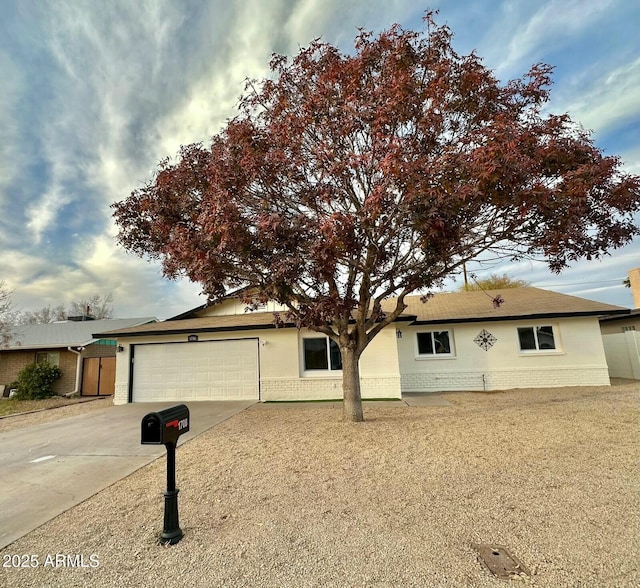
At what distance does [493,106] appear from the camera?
6.60 metres

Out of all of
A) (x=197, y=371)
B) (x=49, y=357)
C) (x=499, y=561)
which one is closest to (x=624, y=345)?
(x=499, y=561)

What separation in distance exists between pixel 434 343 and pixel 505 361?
101 inches

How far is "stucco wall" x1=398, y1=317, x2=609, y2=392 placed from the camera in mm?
12602

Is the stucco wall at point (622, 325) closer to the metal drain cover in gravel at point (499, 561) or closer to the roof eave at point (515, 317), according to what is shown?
the roof eave at point (515, 317)

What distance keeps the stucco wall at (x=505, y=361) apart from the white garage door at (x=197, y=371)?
5.80 m

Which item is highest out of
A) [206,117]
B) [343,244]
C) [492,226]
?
[206,117]

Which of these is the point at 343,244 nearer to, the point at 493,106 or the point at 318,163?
the point at 318,163

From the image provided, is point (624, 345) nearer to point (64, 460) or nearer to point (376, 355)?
point (376, 355)

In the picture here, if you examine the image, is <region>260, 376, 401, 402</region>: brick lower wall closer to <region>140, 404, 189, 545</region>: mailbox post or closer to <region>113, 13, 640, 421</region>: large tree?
<region>113, 13, 640, 421</region>: large tree

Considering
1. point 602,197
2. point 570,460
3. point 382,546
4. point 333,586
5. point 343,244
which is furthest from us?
point 602,197

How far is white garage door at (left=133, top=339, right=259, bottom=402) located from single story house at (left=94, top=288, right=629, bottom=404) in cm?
3

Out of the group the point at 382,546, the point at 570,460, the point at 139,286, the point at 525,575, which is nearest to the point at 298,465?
the point at 382,546

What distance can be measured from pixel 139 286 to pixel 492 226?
2076 centimetres

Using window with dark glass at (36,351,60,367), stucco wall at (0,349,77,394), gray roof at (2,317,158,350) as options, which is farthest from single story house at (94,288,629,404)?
window with dark glass at (36,351,60,367)
